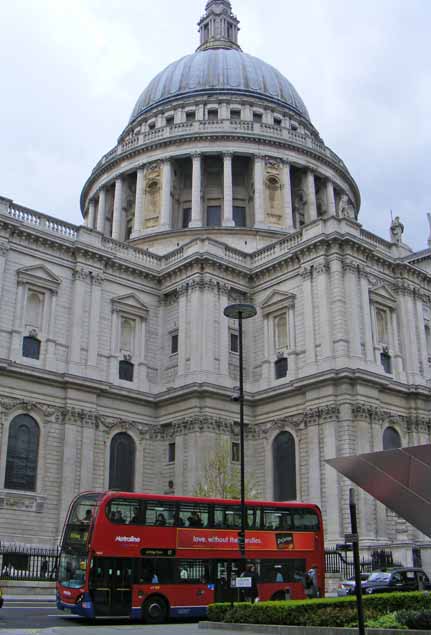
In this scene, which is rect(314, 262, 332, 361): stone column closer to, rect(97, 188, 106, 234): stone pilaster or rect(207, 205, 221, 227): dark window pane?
rect(207, 205, 221, 227): dark window pane

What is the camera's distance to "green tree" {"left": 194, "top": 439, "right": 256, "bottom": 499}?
38.2 m

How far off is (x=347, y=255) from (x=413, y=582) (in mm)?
21226

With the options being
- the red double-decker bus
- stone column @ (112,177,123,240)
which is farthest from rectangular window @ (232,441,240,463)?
stone column @ (112,177,123,240)

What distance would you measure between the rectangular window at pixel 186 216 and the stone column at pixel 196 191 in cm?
222

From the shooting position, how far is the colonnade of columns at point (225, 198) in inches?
2356

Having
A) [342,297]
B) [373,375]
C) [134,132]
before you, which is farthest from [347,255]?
[134,132]

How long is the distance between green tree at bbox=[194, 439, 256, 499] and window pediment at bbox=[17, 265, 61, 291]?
44.8 feet

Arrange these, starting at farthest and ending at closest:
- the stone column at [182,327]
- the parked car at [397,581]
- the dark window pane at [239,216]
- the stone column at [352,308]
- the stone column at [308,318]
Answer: the dark window pane at [239,216] → the stone column at [182,327] → the stone column at [308,318] → the stone column at [352,308] → the parked car at [397,581]

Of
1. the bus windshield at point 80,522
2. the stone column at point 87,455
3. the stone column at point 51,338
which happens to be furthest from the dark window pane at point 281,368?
the bus windshield at point 80,522

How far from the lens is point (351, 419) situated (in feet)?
129

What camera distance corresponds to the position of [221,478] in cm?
3928

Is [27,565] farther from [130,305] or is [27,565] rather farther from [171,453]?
[130,305]

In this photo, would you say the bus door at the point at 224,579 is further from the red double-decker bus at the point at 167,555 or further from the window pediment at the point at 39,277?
the window pediment at the point at 39,277

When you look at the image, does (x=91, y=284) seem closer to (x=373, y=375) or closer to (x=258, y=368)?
(x=258, y=368)
